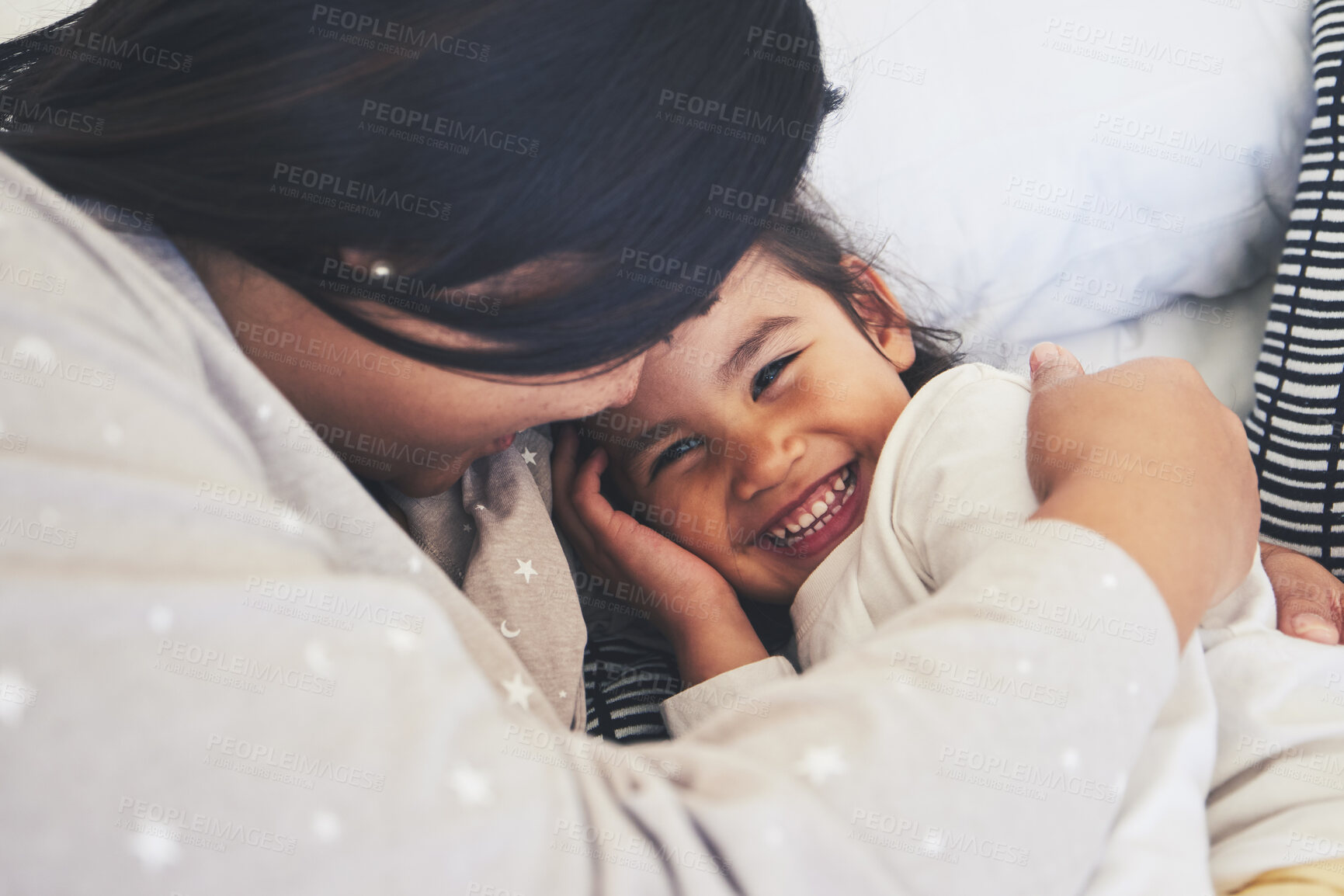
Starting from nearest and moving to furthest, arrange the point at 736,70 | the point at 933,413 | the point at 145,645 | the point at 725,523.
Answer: the point at 145,645 → the point at 736,70 → the point at 933,413 → the point at 725,523

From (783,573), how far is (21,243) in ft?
2.41

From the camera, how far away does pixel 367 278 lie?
0.61 m

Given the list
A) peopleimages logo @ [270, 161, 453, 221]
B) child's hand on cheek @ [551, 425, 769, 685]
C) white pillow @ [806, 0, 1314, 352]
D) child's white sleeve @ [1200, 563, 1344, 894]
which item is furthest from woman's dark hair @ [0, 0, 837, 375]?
child's white sleeve @ [1200, 563, 1344, 894]

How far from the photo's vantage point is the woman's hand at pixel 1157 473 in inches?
21.7

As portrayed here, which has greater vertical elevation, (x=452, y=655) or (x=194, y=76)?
(x=194, y=76)

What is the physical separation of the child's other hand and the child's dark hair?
0.41 meters

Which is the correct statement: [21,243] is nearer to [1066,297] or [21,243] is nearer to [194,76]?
[194,76]

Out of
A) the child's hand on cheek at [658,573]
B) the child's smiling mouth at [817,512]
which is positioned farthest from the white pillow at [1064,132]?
the child's hand on cheek at [658,573]

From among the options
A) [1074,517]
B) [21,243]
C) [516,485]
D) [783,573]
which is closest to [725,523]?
[783,573]

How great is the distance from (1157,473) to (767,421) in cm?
39

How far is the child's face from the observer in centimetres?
91

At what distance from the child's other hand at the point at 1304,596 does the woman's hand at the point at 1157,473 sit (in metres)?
0.16

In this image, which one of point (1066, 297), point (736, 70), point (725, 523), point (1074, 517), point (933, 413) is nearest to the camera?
point (1074, 517)

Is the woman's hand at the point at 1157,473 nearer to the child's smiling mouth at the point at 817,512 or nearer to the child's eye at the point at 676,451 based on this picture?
the child's smiling mouth at the point at 817,512
